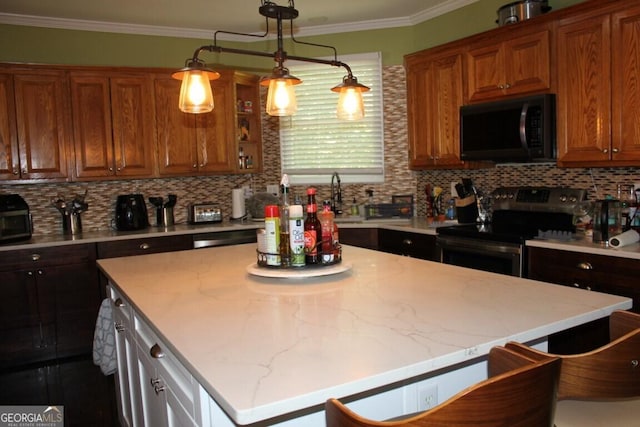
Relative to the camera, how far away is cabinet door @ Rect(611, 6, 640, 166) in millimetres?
2797

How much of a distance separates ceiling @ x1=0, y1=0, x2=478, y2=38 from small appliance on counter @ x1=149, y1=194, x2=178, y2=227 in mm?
1503

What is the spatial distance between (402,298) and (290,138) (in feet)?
11.5

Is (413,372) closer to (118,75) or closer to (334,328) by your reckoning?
(334,328)

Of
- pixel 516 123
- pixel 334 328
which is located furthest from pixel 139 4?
pixel 334 328

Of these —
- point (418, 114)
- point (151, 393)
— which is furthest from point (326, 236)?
point (418, 114)

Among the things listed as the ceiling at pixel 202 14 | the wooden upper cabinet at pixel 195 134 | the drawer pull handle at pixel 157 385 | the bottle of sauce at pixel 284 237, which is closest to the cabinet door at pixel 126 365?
the drawer pull handle at pixel 157 385

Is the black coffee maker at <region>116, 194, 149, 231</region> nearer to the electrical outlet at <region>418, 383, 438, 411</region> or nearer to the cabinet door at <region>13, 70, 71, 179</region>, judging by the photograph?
the cabinet door at <region>13, 70, 71, 179</region>

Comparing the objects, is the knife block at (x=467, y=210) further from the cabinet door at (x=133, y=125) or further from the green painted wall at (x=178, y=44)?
the cabinet door at (x=133, y=125)

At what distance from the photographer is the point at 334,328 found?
1.37 meters

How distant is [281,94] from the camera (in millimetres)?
2135

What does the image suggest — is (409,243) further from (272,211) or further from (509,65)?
(272,211)

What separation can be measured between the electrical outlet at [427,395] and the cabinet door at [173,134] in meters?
3.51
